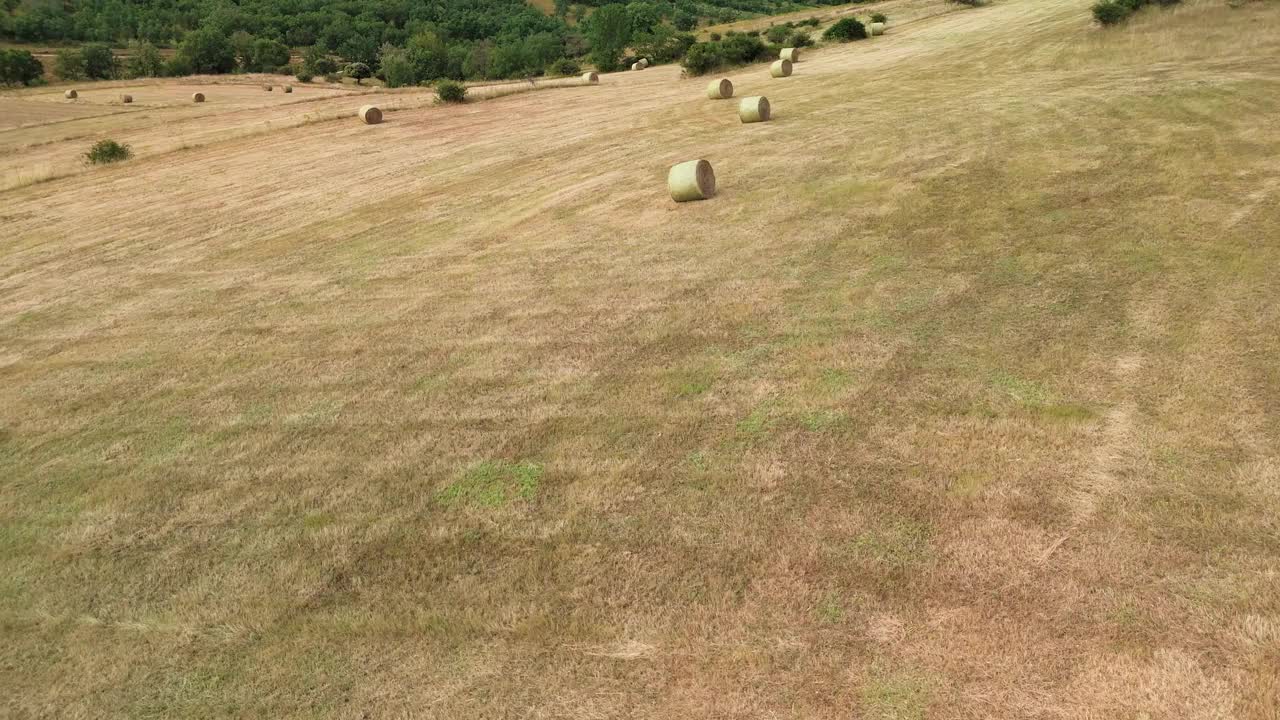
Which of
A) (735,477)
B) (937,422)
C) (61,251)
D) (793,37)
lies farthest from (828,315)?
(793,37)

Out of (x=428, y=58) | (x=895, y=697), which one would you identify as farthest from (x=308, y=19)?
(x=895, y=697)


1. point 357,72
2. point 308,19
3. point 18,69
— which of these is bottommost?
point 357,72

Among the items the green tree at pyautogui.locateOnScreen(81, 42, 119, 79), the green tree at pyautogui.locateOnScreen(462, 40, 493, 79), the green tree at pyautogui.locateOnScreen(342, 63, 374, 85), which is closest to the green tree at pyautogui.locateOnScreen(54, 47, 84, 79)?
the green tree at pyautogui.locateOnScreen(81, 42, 119, 79)

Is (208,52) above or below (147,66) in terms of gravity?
above

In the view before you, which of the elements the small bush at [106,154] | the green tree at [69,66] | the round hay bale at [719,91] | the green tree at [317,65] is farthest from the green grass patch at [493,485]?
the green tree at [69,66]

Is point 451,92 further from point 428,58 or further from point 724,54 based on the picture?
point 428,58

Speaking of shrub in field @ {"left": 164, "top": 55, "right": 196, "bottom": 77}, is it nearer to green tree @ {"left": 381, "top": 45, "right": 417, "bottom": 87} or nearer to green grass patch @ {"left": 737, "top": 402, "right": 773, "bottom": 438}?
green tree @ {"left": 381, "top": 45, "right": 417, "bottom": 87}

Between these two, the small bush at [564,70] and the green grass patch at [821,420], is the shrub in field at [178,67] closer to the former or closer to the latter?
the small bush at [564,70]

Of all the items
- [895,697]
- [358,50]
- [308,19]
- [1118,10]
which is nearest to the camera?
[895,697]
